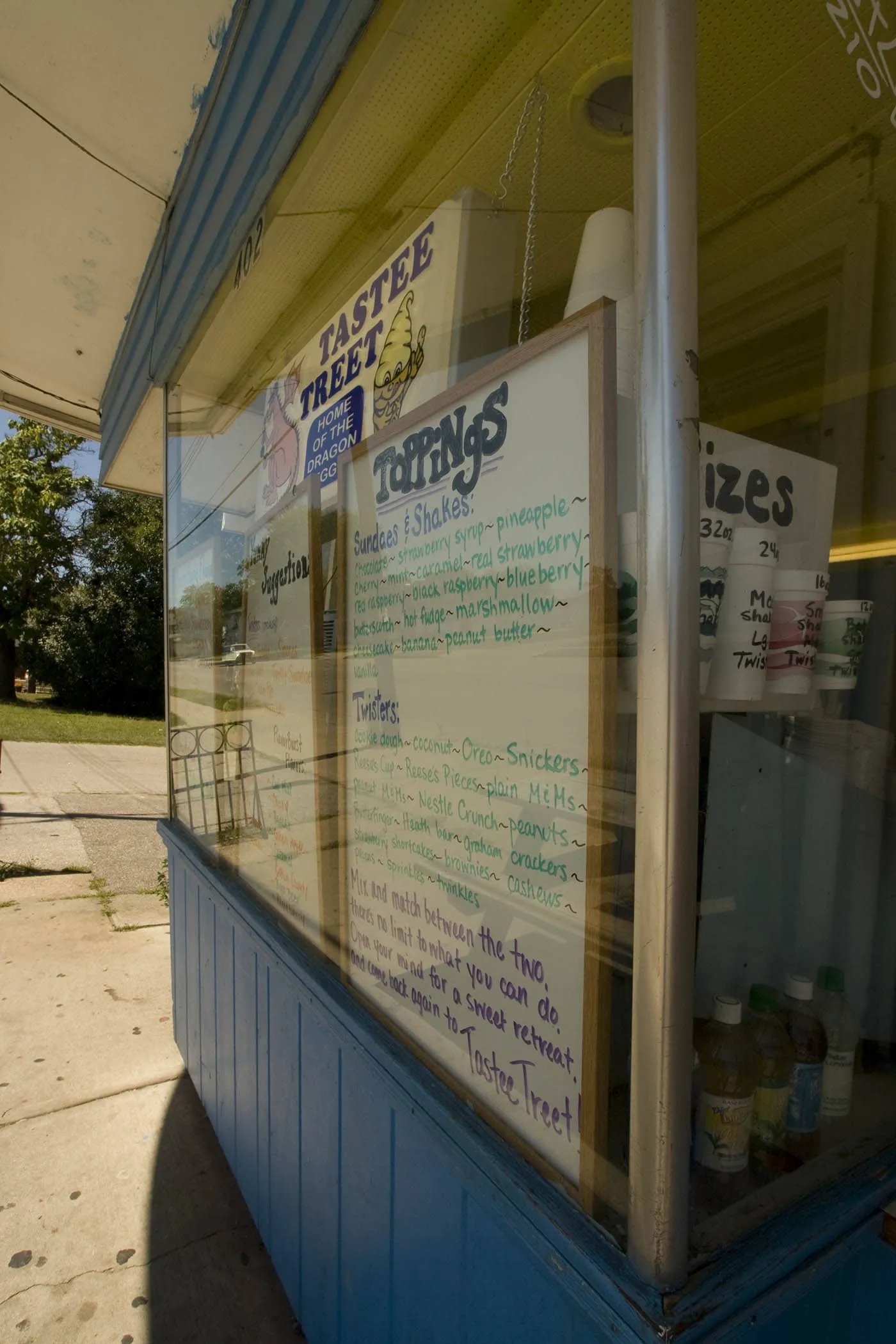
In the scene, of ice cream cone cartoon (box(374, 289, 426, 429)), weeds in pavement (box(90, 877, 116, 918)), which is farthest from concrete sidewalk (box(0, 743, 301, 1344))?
ice cream cone cartoon (box(374, 289, 426, 429))

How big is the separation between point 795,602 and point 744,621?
12 centimetres

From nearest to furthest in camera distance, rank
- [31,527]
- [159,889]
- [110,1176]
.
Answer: [110,1176]
[159,889]
[31,527]

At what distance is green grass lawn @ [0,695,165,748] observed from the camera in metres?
14.6

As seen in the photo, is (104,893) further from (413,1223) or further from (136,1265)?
(413,1223)

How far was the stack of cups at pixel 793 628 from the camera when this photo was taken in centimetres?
111

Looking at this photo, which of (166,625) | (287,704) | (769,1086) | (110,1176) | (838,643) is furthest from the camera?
(166,625)

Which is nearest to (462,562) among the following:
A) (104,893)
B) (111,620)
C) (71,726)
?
(104,893)

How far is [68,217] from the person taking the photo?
288 cm

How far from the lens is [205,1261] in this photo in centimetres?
227

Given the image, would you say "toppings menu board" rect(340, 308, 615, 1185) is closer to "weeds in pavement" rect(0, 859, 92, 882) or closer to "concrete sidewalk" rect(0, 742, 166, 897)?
"concrete sidewalk" rect(0, 742, 166, 897)

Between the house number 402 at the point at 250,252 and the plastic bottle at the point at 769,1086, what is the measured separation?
227 cm

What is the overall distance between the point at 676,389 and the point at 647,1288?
1.00m

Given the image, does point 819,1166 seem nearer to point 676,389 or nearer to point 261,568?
point 676,389

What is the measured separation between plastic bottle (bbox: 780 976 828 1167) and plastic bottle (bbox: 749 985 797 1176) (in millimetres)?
10
